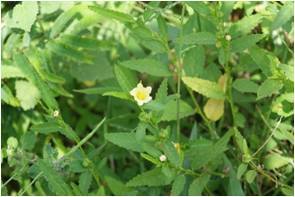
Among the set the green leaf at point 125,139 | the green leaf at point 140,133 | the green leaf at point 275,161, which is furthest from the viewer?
the green leaf at point 275,161

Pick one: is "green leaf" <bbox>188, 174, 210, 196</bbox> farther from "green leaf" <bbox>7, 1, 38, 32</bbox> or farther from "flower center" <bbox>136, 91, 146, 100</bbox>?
"green leaf" <bbox>7, 1, 38, 32</bbox>

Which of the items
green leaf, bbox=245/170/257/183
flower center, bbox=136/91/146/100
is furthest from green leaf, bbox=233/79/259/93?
flower center, bbox=136/91/146/100

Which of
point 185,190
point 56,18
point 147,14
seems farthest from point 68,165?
point 56,18

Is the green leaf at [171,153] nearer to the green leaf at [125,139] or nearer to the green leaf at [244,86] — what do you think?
the green leaf at [125,139]

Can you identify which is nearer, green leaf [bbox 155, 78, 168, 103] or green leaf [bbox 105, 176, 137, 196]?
green leaf [bbox 155, 78, 168, 103]

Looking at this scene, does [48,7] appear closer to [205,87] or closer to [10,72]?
[10,72]

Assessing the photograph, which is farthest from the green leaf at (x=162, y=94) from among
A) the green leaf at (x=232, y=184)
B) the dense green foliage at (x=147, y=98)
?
the green leaf at (x=232, y=184)

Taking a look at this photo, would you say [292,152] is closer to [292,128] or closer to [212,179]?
[292,128]

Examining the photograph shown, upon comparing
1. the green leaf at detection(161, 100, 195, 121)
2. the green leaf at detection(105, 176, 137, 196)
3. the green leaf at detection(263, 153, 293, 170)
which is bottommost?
the green leaf at detection(263, 153, 293, 170)
